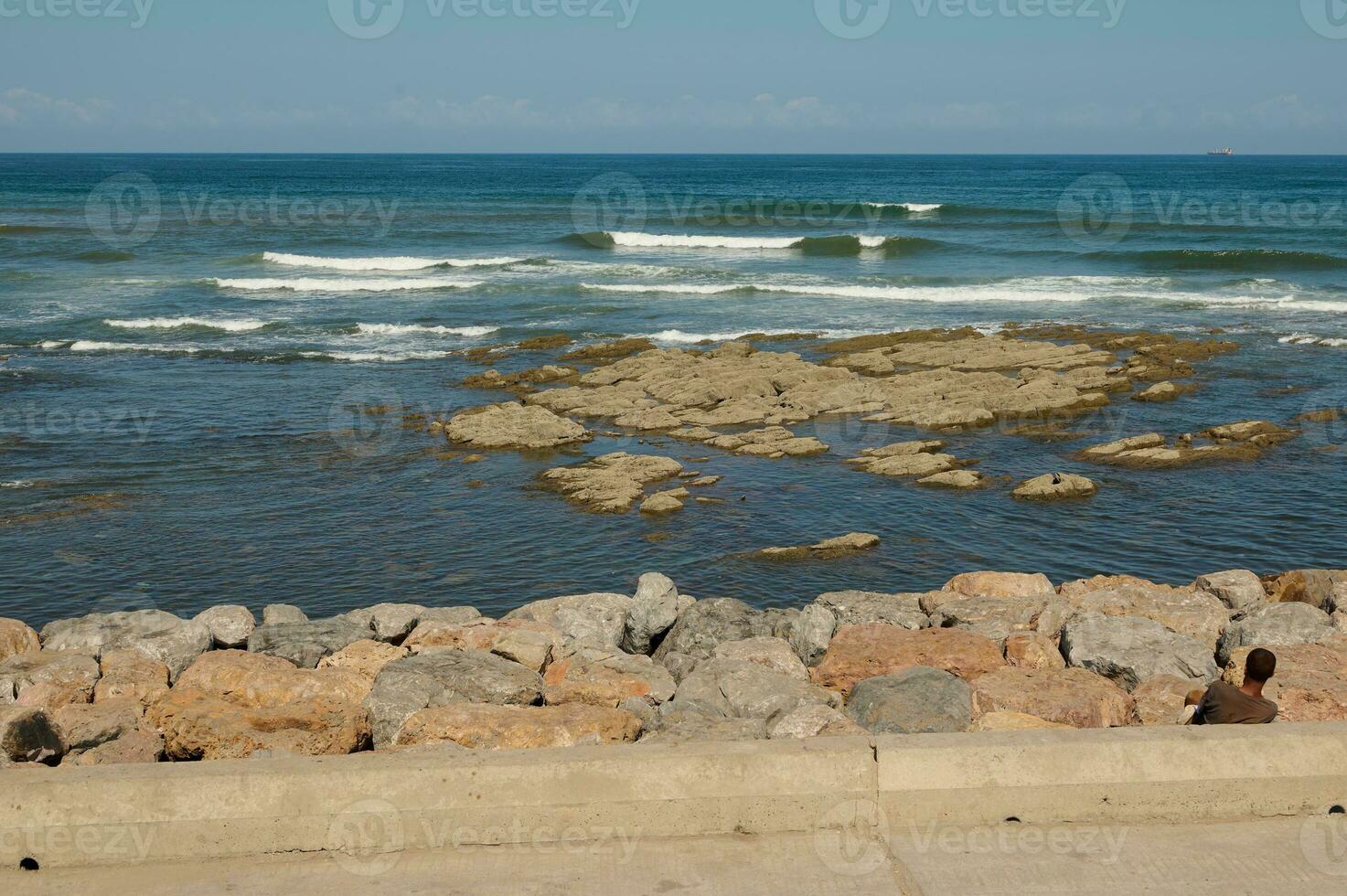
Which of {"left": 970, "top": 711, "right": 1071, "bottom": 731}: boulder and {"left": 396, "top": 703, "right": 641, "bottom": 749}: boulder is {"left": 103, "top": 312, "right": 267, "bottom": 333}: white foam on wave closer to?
{"left": 396, "top": 703, "right": 641, "bottom": 749}: boulder

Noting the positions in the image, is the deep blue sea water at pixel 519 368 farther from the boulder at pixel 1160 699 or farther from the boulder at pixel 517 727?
Result: the boulder at pixel 517 727

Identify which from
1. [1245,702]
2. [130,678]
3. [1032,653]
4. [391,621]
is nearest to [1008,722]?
[1245,702]

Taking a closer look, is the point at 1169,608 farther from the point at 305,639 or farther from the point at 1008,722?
the point at 305,639

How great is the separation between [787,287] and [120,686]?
34.5 meters

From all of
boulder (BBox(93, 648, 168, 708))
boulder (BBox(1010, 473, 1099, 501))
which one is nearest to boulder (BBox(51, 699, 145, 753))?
boulder (BBox(93, 648, 168, 708))

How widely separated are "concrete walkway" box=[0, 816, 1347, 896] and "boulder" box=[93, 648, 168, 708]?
147 inches

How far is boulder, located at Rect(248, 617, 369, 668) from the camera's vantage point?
10609 mm

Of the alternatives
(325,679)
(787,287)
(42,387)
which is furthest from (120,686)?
(787,287)

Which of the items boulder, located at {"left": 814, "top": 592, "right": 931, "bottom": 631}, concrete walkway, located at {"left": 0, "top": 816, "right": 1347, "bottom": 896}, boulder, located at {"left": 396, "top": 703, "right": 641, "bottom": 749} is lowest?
boulder, located at {"left": 814, "top": 592, "right": 931, "bottom": 631}

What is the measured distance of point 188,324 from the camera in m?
35.5

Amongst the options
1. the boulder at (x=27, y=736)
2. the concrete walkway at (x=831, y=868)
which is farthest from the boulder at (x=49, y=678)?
the concrete walkway at (x=831, y=868)

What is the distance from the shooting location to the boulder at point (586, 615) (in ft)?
38.2

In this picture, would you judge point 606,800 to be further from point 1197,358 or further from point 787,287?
point 787,287

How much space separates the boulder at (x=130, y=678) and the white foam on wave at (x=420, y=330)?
23996 mm
